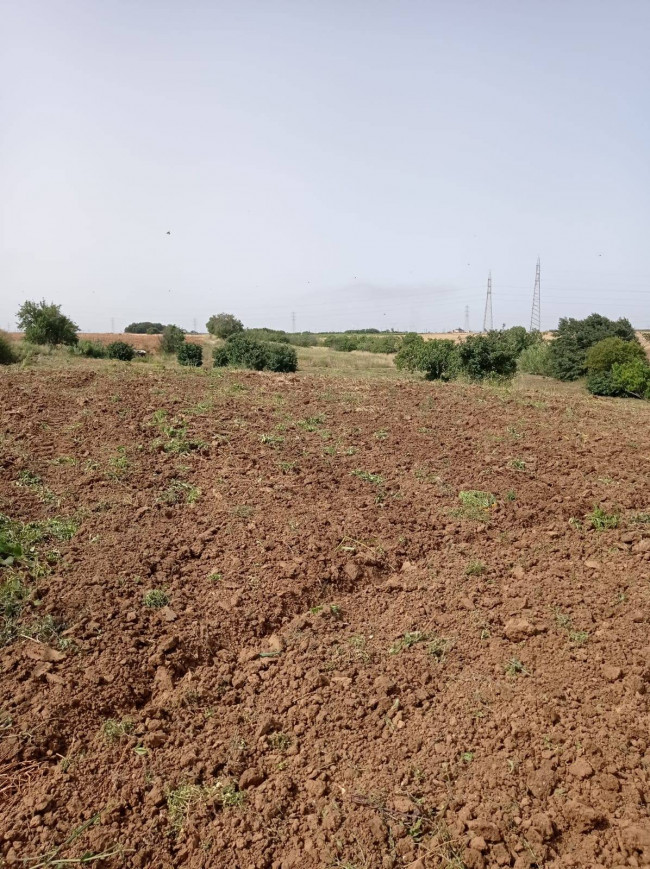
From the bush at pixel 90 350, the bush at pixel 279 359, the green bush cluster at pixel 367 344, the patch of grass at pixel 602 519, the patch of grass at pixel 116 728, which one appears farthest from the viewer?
the green bush cluster at pixel 367 344

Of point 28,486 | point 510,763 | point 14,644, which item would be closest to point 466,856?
point 510,763

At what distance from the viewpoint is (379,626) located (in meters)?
3.58

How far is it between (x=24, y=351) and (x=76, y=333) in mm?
9354

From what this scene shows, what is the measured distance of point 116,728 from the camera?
2.74 metres

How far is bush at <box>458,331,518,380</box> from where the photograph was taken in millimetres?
18797

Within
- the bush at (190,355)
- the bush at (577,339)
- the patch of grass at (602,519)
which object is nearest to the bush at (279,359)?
the bush at (190,355)

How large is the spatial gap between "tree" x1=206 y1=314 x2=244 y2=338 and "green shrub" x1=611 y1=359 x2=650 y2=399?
29699mm

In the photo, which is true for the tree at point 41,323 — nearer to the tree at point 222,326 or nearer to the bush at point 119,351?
the bush at point 119,351

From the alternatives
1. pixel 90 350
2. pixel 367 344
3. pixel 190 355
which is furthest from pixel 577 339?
pixel 367 344

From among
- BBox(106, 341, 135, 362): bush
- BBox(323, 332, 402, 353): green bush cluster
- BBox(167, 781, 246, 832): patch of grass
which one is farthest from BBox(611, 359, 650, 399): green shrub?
BBox(323, 332, 402, 353): green bush cluster

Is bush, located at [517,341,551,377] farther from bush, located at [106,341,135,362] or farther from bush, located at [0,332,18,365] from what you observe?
bush, located at [0,332,18,365]

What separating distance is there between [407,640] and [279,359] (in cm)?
1836

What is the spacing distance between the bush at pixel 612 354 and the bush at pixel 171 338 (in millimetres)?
21276

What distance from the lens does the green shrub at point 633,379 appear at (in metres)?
19.0
